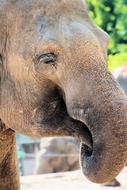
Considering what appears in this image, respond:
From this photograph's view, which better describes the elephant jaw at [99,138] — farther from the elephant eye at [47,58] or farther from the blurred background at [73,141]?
the blurred background at [73,141]

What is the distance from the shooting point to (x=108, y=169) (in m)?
1.26

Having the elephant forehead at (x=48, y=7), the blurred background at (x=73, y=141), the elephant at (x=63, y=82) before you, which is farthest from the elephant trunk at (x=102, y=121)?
the blurred background at (x=73, y=141)

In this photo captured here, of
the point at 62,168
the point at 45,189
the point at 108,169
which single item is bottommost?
the point at 62,168

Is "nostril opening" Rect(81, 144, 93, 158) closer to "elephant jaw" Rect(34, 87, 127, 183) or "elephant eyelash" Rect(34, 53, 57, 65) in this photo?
A: "elephant jaw" Rect(34, 87, 127, 183)

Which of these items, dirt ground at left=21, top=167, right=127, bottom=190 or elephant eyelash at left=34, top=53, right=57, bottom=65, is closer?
elephant eyelash at left=34, top=53, right=57, bottom=65

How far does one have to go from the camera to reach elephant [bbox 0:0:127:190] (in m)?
1.26

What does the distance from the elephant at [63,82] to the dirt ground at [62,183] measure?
8.56ft

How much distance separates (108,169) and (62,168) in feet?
17.0

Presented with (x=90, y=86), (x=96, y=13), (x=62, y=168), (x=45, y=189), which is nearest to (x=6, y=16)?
(x=90, y=86)

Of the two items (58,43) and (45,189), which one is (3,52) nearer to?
(58,43)

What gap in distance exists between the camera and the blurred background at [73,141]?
6.20m

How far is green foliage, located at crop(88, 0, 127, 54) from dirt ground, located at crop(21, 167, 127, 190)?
12.9 ft

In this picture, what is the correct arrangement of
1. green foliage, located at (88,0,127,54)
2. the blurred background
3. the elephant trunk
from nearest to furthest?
the elephant trunk < the blurred background < green foliage, located at (88,0,127,54)

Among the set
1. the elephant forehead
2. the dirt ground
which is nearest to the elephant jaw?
the elephant forehead
